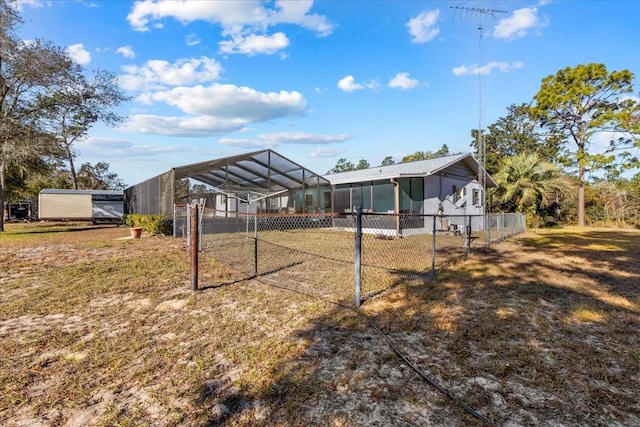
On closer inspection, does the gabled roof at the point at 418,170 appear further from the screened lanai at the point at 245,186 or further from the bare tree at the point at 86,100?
the bare tree at the point at 86,100

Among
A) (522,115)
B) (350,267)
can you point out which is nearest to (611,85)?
(522,115)

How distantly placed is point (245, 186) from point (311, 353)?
13018 mm

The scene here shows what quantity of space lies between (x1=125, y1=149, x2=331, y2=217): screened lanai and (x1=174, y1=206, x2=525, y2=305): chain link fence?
898 mm

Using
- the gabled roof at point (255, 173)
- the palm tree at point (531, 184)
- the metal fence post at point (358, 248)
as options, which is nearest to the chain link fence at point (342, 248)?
the metal fence post at point (358, 248)

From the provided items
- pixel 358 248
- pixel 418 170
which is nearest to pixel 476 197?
pixel 418 170

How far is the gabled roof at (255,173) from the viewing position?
13.4 meters

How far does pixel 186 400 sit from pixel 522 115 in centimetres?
3635

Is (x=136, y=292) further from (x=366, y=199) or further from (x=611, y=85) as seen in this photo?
(x=611, y=85)

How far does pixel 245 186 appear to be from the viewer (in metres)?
15.3

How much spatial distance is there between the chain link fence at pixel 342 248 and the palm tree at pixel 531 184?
14.5ft

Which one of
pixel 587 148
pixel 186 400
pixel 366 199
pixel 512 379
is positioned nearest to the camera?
pixel 186 400

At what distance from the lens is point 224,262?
7.44 meters

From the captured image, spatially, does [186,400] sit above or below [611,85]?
below

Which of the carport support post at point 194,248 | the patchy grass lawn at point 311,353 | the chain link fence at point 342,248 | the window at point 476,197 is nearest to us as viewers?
the patchy grass lawn at point 311,353
